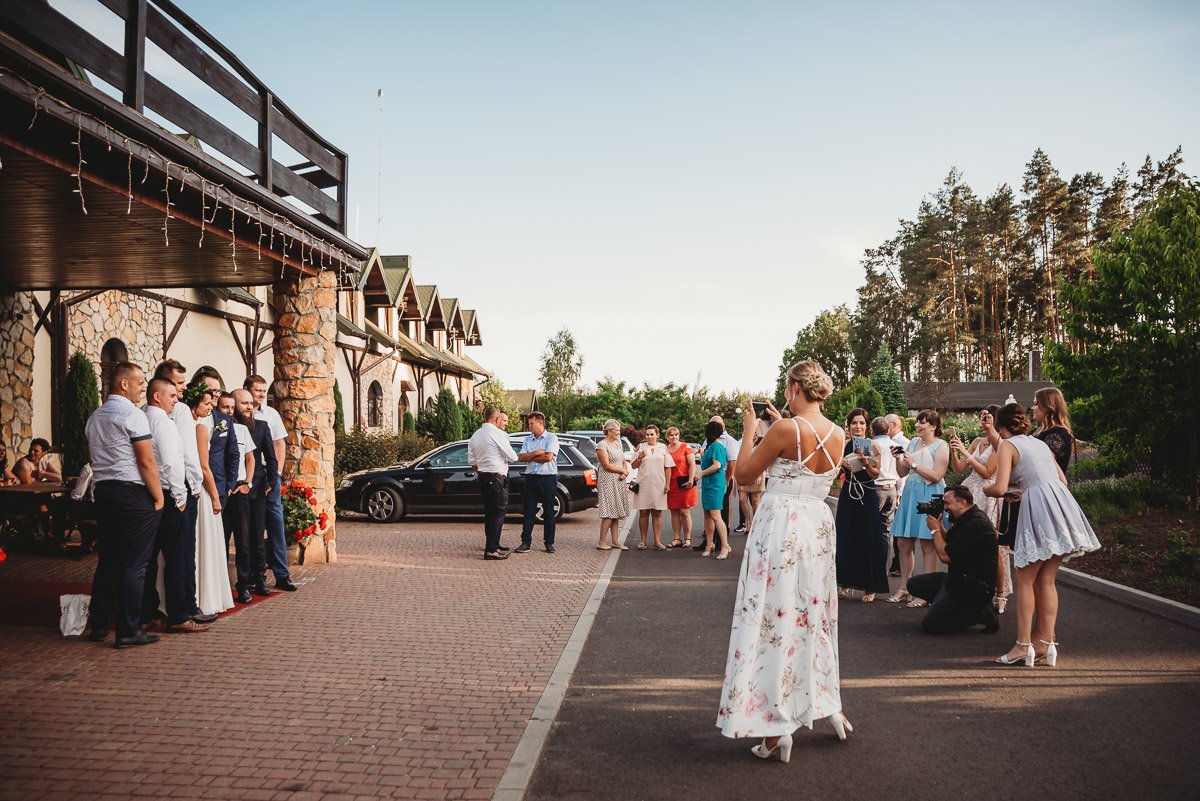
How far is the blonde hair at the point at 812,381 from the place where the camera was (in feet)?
14.7

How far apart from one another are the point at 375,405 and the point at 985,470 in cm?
2380

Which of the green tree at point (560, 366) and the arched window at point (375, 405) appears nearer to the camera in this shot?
the arched window at point (375, 405)

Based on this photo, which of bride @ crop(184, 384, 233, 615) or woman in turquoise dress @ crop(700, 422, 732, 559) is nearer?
bride @ crop(184, 384, 233, 615)

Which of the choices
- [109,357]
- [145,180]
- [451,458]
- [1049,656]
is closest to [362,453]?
[451,458]

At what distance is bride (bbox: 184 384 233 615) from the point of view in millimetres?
7250

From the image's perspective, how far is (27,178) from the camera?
6750 millimetres

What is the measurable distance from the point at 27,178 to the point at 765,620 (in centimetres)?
697

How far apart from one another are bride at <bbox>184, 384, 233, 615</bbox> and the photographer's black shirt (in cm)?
668

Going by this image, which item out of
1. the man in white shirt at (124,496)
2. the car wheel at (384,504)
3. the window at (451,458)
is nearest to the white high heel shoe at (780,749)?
the man in white shirt at (124,496)

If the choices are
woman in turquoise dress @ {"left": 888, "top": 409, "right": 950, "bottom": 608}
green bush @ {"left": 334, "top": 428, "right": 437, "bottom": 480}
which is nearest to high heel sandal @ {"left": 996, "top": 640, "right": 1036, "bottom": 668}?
woman in turquoise dress @ {"left": 888, "top": 409, "right": 950, "bottom": 608}

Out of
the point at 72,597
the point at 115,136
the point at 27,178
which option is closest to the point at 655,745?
the point at 72,597

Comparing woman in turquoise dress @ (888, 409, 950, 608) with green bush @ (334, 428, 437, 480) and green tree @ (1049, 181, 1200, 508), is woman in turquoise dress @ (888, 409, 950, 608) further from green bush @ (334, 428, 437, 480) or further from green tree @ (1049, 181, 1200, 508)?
green bush @ (334, 428, 437, 480)

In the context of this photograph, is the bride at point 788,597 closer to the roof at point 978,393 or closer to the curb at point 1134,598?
the curb at point 1134,598

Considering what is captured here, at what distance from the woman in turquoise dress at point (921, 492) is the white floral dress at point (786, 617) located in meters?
4.31
